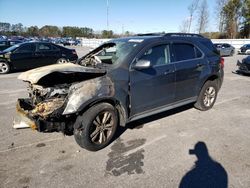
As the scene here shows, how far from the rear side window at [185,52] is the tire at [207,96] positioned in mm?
865

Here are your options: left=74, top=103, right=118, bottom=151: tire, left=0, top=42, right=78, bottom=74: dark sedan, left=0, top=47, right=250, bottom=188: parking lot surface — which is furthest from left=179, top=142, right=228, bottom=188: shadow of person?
left=0, top=42, right=78, bottom=74: dark sedan

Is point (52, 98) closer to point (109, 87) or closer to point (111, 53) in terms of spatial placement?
point (109, 87)

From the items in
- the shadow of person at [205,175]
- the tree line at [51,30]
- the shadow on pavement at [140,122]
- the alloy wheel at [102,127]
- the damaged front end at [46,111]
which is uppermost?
the tree line at [51,30]

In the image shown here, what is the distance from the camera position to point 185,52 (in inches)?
206

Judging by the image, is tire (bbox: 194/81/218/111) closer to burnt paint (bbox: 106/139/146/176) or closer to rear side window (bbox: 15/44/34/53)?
burnt paint (bbox: 106/139/146/176)

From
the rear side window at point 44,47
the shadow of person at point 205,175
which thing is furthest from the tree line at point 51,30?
the shadow of person at point 205,175

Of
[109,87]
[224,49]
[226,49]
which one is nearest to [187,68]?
[109,87]

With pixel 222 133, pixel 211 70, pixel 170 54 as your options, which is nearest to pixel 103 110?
pixel 170 54

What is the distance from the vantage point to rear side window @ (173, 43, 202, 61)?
500 centimetres

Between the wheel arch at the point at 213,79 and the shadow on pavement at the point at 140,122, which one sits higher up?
the wheel arch at the point at 213,79

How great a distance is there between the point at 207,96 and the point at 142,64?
9.07 ft

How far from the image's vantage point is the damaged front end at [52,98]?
11.8 ft

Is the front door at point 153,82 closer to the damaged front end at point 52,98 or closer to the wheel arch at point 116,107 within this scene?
the wheel arch at point 116,107

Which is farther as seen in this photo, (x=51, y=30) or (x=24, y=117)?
(x=51, y=30)
